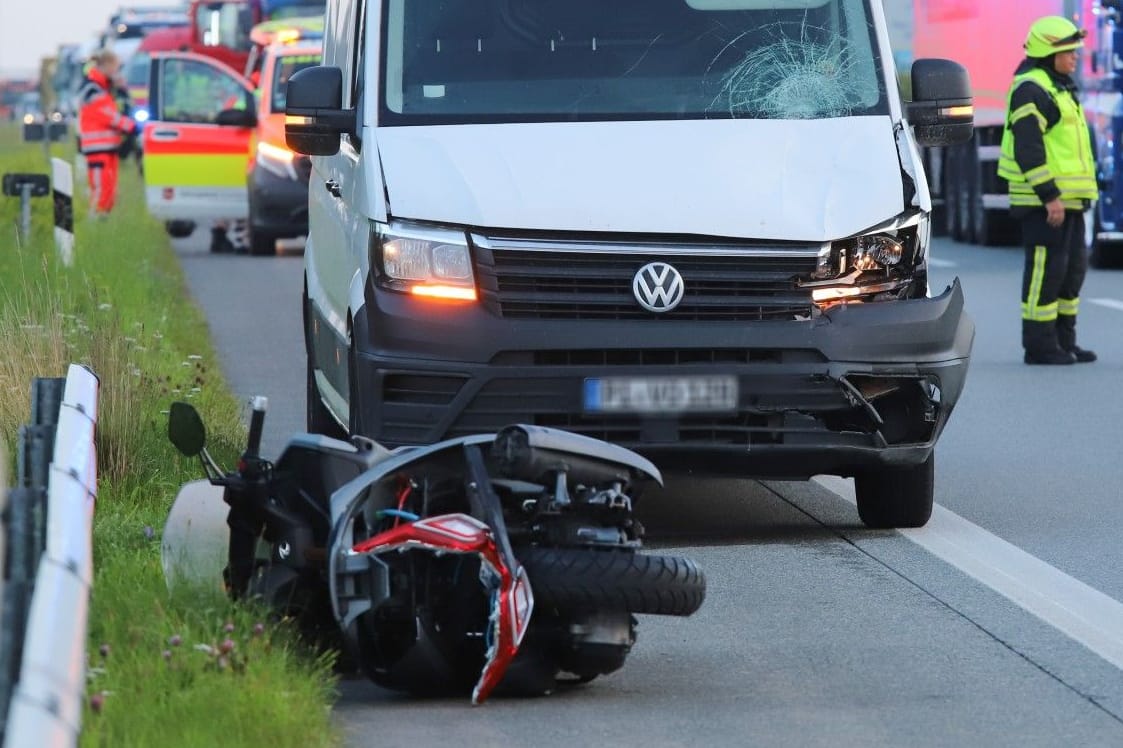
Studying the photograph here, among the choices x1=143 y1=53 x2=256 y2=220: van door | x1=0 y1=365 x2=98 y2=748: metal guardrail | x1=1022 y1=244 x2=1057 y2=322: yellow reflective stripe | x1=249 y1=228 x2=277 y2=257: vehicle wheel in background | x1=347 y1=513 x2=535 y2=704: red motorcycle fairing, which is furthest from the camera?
x1=249 y1=228 x2=277 y2=257: vehicle wheel in background

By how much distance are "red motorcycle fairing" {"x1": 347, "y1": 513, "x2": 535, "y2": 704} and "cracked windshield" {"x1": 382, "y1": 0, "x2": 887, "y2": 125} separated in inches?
114

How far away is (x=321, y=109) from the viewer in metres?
8.52

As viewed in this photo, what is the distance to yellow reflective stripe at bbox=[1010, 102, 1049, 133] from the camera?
1388cm

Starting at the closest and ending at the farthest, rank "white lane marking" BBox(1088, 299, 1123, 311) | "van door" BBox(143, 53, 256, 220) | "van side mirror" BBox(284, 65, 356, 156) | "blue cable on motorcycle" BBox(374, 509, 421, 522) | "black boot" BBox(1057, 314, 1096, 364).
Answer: "blue cable on motorcycle" BBox(374, 509, 421, 522)
"van side mirror" BBox(284, 65, 356, 156)
"black boot" BBox(1057, 314, 1096, 364)
"white lane marking" BBox(1088, 299, 1123, 311)
"van door" BBox(143, 53, 256, 220)

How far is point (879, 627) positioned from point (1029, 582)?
0.84 metres

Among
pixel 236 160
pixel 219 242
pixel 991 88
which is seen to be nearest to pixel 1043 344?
pixel 236 160

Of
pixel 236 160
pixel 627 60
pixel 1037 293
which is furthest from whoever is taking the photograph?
pixel 236 160

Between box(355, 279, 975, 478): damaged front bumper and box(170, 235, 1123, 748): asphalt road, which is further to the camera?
box(355, 279, 975, 478): damaged front bumper

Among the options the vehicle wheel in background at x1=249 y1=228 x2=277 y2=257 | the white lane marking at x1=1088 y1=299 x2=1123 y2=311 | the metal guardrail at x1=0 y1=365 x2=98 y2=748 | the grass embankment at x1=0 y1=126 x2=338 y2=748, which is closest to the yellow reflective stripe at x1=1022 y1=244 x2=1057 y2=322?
the white lane marking at x1=1088 y1=299 x2=1123 y2=311

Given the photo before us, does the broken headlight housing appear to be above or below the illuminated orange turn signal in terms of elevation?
above

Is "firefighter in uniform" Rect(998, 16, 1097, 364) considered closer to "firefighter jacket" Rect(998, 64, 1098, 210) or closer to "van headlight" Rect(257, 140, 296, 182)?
"firefighter jacket" Rect(998, 64, 1098, 210)

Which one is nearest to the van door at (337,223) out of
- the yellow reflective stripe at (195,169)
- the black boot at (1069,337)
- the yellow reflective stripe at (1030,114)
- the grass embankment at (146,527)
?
the grass embankment at (146,527)

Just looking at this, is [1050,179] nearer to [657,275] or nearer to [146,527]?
[657,275]

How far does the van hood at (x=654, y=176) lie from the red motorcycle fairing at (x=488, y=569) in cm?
224
